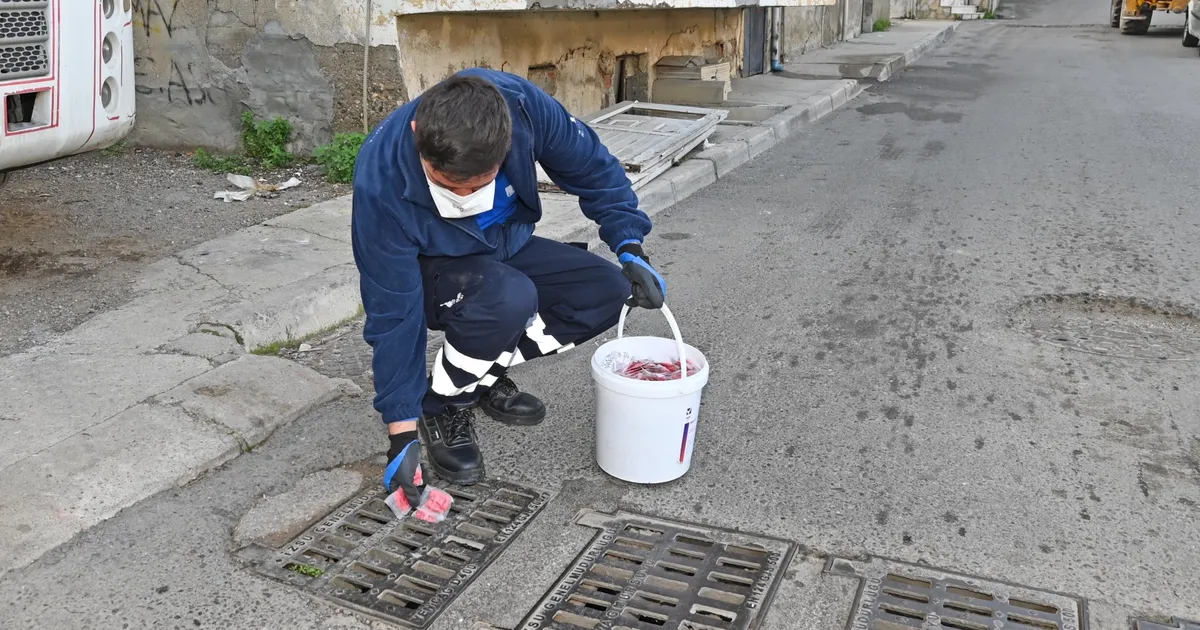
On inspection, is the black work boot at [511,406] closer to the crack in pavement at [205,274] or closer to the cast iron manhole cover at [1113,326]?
the crack in pavement at [205,274]

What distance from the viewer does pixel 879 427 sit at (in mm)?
3191

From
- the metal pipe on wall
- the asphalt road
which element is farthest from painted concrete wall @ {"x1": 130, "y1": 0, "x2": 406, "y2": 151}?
the metal pipe on wall

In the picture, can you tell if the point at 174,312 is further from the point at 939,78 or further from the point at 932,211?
the point at 939,78

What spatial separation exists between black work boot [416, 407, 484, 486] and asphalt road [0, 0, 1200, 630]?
129 millimetres

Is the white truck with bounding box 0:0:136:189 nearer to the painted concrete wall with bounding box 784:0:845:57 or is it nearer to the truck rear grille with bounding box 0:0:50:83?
the truck rear grille with bounding box 0:0:50:83

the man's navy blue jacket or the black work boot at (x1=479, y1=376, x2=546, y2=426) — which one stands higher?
the man's navy blue jacket

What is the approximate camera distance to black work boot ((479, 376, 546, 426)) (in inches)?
127

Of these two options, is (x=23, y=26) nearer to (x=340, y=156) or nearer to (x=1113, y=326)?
(x=340, y=156)

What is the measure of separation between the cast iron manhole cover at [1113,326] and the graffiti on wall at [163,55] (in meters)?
5.47

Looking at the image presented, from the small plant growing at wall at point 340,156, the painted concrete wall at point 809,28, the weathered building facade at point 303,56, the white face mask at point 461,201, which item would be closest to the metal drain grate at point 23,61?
the white face mask at point 461,201

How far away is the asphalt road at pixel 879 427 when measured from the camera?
2.35 metres

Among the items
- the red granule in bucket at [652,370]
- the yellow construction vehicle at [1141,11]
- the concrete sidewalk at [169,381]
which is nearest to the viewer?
the concrete sidewalk at [169,381]

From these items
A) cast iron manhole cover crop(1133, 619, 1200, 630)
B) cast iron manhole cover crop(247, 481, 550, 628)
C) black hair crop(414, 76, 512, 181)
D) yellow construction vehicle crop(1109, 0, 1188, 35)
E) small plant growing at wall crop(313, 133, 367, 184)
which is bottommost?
cast iron manhole cover crop(247, 481, 550, 628)

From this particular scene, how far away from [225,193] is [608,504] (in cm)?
395
